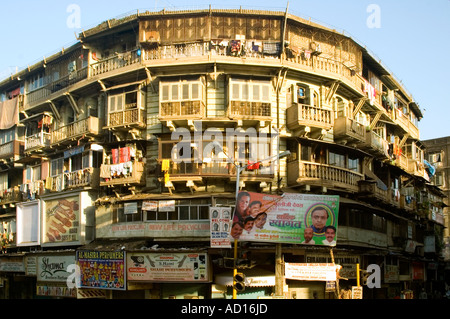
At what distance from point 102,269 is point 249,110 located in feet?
36.5

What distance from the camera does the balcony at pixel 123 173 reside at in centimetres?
2859

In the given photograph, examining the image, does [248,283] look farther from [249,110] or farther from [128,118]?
[128,118]

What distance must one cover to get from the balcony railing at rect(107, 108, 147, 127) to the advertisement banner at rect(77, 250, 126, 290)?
7008 millimetres

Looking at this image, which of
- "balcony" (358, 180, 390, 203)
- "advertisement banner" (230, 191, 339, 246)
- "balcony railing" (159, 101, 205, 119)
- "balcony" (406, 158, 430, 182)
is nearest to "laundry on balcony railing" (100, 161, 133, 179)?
"balcony railing" (159, 101, 205, 119)

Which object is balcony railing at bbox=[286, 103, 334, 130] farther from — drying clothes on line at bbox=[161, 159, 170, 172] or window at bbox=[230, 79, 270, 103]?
drying clothes on line at bbox=[161, 159, 170, 172]

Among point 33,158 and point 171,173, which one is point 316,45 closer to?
point 171,173

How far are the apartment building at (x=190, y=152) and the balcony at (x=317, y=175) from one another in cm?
7

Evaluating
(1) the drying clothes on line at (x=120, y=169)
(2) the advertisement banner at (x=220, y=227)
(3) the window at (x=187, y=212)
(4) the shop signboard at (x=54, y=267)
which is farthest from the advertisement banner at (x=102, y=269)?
(2) the advertisement banner at (x=220, y=227)

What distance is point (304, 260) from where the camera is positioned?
27.6 meters

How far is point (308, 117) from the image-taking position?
28.6 m

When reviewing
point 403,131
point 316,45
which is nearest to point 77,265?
point 316,45

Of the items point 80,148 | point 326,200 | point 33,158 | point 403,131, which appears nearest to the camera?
point 326,200

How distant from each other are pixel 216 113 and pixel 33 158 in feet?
46.9

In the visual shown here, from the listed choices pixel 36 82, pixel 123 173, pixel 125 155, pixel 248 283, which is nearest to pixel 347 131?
pixel 248 283
